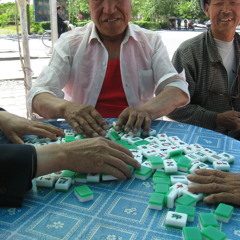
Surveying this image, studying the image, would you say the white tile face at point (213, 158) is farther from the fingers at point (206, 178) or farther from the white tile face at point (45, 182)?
the white tile face at point (45, 182)

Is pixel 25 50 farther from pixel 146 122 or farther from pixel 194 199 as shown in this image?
pixel 194 199

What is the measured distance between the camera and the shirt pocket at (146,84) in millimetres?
2375

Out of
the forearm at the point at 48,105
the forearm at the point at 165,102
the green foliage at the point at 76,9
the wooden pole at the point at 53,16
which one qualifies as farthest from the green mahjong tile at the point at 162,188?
the green foliage at the point at 76,9

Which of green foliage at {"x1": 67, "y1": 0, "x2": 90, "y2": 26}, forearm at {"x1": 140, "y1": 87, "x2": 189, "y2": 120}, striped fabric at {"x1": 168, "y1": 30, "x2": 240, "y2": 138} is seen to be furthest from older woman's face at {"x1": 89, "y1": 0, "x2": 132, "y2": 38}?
green foliage at {"x1": 67, "y1": 0, "x2": 90, "y2": 26}

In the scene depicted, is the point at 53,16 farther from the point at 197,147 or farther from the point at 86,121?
the point at 197,147

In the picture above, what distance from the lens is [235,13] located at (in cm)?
253

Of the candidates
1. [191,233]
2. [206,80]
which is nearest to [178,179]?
[191,233]

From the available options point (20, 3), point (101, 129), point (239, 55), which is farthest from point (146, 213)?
point (20, 3)

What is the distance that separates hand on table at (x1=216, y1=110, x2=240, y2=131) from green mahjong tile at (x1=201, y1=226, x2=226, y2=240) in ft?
5.24

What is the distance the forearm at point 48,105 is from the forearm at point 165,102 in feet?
1.65

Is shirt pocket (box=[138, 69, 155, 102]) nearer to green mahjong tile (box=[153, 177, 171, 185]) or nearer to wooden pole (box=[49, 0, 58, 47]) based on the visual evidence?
green mahjong tile (box=[153, 177, 171, 185])

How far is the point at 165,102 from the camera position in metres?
2.02

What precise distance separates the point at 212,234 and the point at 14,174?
690 mm

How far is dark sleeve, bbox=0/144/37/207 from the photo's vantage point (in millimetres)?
1070
